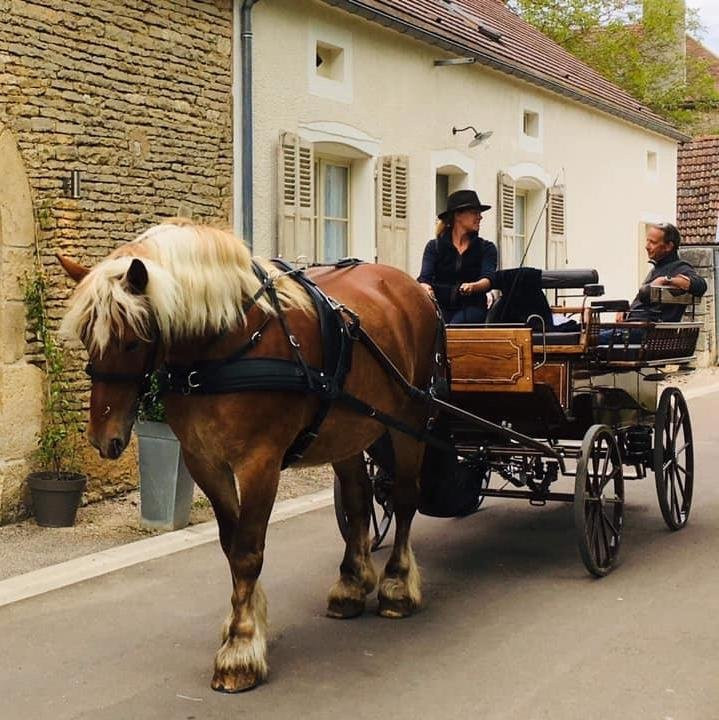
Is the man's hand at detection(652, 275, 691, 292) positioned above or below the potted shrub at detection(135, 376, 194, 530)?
above

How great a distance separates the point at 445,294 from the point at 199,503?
2617 mm

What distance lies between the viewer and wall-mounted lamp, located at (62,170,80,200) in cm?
793

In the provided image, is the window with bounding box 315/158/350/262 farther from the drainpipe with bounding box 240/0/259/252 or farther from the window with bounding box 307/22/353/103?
the drainpipe with bounding box 240/0/259/252

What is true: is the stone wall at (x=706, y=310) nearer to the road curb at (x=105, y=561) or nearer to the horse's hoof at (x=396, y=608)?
the road curb at (x=105, y=561)

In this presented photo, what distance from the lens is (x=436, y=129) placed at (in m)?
12.4

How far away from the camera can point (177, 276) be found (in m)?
4.11

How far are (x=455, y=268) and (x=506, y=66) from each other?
743 centimetres

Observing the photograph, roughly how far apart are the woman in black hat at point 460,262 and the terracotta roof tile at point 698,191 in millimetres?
16463

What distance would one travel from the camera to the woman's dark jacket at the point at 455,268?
6.60 metres

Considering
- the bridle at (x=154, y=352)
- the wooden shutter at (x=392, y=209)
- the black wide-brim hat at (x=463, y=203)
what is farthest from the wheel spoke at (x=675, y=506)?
the wooden shutter at (x=392, y=209)

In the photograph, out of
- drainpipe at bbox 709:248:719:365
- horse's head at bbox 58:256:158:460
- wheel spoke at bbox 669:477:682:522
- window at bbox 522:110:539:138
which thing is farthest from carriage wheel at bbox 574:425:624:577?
drainpipe at bbox 709:248:719:365

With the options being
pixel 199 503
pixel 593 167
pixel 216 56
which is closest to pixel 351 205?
pixel 216 56

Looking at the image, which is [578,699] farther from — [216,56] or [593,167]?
[593,167]

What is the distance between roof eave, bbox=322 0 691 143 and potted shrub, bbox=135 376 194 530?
196 inches
